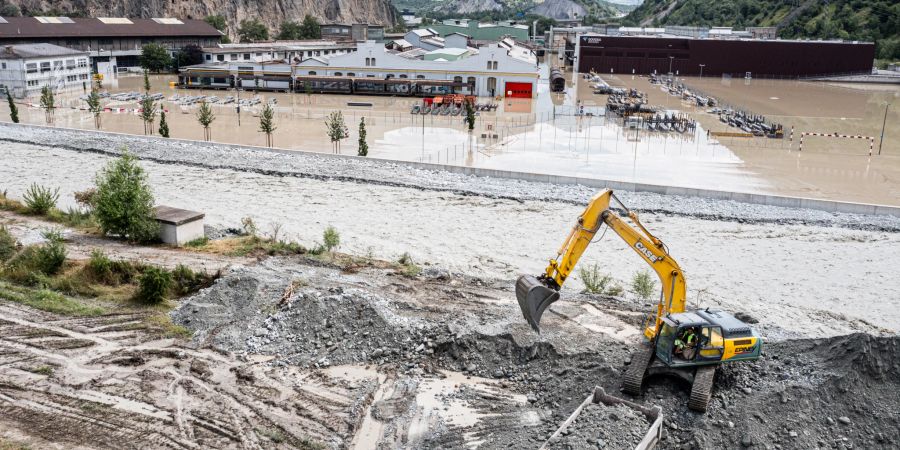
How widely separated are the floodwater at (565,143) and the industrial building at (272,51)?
16355mm

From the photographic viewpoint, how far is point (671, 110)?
46.9m

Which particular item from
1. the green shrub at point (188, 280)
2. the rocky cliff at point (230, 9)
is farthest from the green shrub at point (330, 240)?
the rocky cliff at point (230, 9)

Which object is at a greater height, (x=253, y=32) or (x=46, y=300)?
(x=253, y=32)

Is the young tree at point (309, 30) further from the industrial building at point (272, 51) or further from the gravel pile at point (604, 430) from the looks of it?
the gravel pile at point (604, 430)

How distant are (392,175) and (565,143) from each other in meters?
10.9

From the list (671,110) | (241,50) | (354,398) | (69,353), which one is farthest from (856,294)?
(241,50)

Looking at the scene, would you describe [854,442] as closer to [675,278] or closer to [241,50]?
[675,278]

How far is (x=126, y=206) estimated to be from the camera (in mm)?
16516

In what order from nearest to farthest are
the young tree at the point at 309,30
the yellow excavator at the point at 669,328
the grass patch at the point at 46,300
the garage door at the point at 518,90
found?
1. the yellow excavator at the point at 669,328
2. the grass patch at the point at 46,300
3. the garage door at the point at 518,90
4. the young tree at the point at 309,30

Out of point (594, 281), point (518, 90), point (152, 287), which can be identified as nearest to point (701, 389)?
point (594, 281)

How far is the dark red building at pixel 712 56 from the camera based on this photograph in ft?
234

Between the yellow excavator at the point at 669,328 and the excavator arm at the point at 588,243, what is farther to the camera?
the excavator arm at the point at 588,243

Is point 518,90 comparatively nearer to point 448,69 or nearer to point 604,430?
point 448,69

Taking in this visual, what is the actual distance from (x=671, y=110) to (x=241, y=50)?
40.2m
